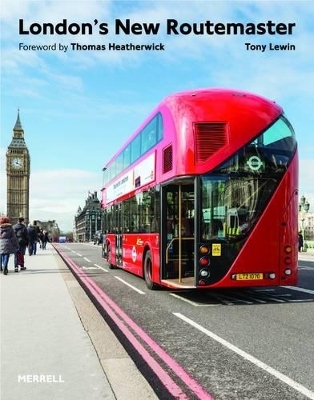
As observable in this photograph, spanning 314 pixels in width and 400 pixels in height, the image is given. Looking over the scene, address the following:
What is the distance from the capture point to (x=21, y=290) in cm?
1062

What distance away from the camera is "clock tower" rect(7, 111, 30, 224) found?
506 ft

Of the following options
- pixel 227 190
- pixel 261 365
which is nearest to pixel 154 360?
pixel 261 365

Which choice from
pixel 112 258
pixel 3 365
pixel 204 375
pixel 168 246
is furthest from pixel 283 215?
pixel 112 258

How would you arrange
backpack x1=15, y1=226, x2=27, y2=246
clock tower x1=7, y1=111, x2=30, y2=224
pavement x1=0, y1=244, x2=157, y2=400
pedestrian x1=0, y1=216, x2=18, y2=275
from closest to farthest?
pavement x1=0, y1=244, x2=157, y2=400, pedestrian x1=0, y1=216, x2=18, y2=275, backpack x1=15, y1=226, x2=27, y2=246, clock tower x1=7, y1=111, x2=30, y2=224

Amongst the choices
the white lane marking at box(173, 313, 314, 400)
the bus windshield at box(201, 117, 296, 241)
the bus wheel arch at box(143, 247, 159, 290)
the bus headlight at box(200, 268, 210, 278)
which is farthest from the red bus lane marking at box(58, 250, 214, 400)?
the bus windshield at box(201, 117, 296, 241)

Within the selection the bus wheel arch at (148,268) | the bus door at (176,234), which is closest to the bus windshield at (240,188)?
the bus door at (176,234)

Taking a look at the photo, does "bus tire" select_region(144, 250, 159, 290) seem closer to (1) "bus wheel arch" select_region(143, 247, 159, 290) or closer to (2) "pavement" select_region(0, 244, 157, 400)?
(1) "bus wheel arch" select_region(143, 247, 159, 290)

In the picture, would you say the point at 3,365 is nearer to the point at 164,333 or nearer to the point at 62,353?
the point at 62,353

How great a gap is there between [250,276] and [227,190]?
1600 mm

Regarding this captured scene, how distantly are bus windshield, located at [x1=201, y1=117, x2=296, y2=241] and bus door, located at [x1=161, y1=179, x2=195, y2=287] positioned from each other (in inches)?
41.9

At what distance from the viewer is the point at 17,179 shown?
523ft

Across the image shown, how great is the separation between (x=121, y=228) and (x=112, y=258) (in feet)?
8.21

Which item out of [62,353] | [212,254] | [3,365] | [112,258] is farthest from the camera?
[112,258]

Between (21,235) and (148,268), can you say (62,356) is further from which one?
(21,235)
